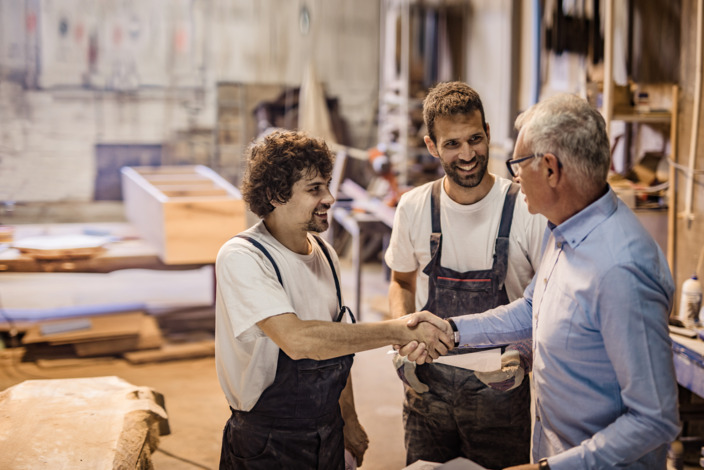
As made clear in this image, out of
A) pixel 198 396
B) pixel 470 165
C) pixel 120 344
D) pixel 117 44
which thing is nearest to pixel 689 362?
pixel 470 165

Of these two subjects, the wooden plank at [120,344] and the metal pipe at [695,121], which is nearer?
the metal pipe at [695,121]

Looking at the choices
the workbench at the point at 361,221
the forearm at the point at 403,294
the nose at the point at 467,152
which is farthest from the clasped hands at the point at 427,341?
the workbench at the point at 361,221

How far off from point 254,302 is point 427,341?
27.1 inches

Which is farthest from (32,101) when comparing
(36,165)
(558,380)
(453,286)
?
(558,380)

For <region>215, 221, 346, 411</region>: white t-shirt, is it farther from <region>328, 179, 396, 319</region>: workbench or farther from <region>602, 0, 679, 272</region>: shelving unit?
<region>328, 179, 396, 319</region>: workbench

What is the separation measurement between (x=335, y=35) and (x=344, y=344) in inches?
397

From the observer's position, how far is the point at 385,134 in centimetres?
977

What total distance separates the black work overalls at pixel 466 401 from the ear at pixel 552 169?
778 mm

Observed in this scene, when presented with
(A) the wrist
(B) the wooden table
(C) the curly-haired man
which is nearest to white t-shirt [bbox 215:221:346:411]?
(C) the curly-haired man

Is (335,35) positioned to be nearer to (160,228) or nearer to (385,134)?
(385,134)

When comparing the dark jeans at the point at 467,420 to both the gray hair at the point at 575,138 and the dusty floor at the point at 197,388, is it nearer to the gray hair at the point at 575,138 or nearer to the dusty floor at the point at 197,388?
the gray hair at the point at 575,138

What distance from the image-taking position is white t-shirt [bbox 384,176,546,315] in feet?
8.33

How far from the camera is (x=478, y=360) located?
247 centimetres

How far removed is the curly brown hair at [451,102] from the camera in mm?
2523
